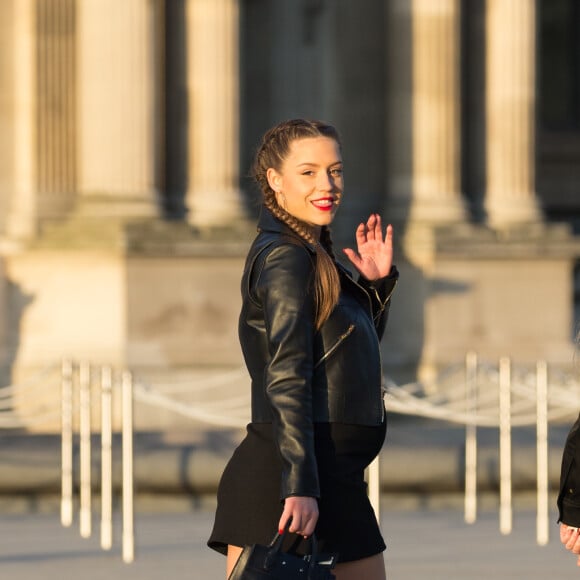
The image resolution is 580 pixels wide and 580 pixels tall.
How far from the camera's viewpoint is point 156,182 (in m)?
22.3

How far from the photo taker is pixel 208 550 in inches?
512

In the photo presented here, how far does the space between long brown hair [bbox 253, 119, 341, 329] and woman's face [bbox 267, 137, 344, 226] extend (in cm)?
2

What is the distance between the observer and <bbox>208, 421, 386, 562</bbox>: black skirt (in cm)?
563

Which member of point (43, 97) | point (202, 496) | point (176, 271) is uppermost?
point (43, 97)

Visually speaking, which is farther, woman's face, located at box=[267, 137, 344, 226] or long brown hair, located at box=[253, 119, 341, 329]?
woman's face, located at box=[267, 137, 344, 226]

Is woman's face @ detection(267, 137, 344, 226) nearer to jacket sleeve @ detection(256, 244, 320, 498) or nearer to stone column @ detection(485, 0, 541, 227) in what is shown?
jacket sleeve @ detection(256, 244, 320, 498)

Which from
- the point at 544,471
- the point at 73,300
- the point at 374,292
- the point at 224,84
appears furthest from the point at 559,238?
the point at 374,292

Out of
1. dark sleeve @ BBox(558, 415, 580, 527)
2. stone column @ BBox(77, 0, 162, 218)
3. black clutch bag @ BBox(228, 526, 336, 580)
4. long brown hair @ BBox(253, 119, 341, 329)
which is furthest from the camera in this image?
stone column @ BBox(77, 0, 162, 218)

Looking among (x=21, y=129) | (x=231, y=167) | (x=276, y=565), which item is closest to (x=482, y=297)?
(x=231, y=167)

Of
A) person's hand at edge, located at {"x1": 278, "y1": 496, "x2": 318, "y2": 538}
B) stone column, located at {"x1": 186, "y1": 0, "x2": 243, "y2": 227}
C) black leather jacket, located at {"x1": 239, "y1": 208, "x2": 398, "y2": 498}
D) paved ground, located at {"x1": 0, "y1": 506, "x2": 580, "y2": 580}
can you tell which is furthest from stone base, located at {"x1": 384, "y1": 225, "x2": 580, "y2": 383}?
person's hand at edge, located at {"x1": 278, "y1": 496, "x2": 318, "y2": 538}

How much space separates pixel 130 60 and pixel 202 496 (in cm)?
790

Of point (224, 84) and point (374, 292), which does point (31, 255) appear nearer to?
point (224, 84)

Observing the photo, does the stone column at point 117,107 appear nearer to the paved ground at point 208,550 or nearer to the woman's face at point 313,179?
the paved ground at point 208,550

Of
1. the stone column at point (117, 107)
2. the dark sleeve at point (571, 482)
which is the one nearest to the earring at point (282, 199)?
the dark sleeve at point (571, 482)
